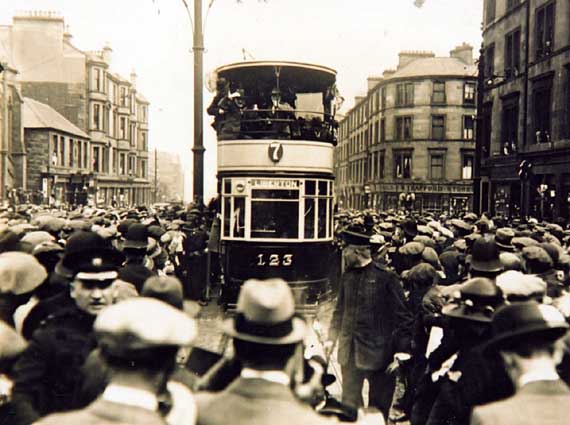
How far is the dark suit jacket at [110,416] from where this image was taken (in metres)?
2.26

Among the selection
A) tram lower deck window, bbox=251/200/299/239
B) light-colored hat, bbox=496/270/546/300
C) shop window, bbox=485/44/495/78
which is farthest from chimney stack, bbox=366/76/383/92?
light-colored hat, bbox=496/270/546/300

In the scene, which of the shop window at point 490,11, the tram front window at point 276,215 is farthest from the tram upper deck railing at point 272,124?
the shop window at point 490,11

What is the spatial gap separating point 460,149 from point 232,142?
40867mm

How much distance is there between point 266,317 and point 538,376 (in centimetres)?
124

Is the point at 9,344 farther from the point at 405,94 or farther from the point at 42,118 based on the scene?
the point at 405,94

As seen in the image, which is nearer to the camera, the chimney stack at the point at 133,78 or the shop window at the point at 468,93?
the shop window at the point at 468,93

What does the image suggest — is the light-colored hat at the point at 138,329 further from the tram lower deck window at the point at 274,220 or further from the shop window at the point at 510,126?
the shop window at the point at 510,126

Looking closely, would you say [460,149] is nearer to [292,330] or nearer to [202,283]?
[202,283]

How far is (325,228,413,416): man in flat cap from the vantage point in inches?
225

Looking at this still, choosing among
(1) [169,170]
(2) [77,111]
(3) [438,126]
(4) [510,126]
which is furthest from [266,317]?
(1) [169,170]

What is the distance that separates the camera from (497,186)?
2872 cm

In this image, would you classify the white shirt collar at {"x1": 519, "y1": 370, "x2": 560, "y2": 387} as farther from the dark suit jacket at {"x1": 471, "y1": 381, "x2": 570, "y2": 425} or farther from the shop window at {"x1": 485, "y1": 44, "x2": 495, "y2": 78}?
the shop window at {"x1": 485, "y1": 44, "x2": 495, "y2": 78}

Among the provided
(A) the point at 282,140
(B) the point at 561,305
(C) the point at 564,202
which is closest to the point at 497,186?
(C) the point at 564,202

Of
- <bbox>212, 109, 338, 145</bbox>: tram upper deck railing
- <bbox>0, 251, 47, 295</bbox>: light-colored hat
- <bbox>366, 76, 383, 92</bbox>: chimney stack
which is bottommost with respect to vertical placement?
<bbox>0, 251, 47, 295</bbox>: light-colored hat
